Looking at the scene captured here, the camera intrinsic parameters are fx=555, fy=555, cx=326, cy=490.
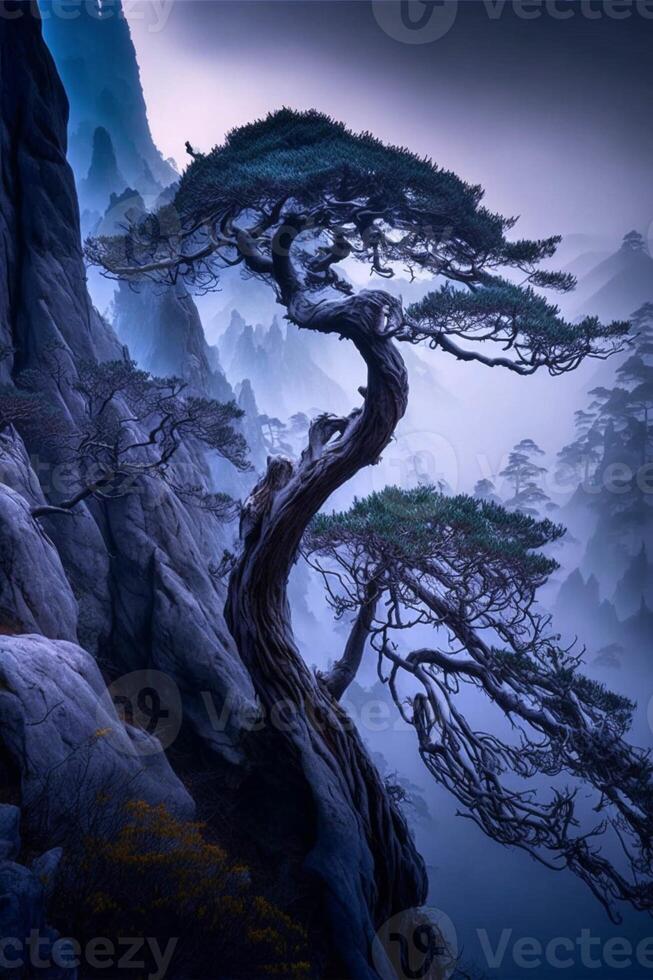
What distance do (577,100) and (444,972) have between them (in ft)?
46.6

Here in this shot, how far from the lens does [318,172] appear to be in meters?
4.43

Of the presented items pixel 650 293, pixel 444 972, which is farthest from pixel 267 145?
pixel 650 293

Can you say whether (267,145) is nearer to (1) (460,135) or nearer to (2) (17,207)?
(2) (17,207)

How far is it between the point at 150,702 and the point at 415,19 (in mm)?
7797

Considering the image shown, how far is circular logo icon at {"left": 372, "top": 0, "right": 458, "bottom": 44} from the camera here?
5.14m

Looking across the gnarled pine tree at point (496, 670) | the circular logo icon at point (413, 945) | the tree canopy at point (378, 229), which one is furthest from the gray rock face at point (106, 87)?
the circular logo icon at point (413, 945)

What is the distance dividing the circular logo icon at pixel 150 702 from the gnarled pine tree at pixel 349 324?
7.27 feet

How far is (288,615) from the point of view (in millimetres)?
4816

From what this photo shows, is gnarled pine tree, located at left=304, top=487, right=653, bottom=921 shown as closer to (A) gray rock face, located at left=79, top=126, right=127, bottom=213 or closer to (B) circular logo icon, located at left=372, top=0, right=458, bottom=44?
(B) circular logo icon, located at left=372, top=0, right=458, bottom=44

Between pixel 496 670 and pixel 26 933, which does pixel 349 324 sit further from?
pixel 26 933

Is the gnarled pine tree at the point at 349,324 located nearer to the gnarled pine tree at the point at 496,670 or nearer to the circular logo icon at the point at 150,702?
the gnarled pine tree at the point at 496,670

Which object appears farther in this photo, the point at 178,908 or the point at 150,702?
the point at 150,702

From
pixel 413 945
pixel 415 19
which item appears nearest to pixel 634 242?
pixel 415 19

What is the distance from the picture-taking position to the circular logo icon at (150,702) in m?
6.12
